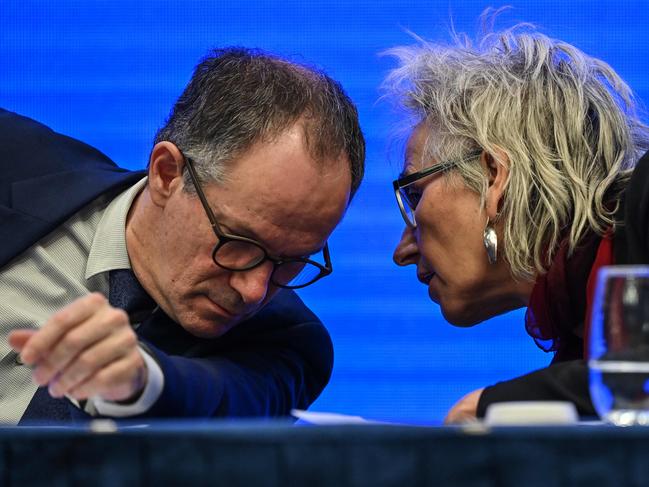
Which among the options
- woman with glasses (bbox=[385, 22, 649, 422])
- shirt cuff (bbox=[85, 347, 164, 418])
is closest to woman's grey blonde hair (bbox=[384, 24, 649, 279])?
woman with glasses (bbox=[385, 22, 649, 422])

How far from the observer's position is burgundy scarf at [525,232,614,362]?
147cm

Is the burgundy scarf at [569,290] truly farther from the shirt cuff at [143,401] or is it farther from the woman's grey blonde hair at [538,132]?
the shirt cuff at [143,401]

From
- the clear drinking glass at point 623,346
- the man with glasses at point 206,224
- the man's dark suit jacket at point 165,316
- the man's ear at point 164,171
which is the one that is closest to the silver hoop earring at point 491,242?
the man with glasses at point 206,224

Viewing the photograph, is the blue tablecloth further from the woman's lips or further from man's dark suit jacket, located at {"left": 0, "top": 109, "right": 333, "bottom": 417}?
the woman's lips

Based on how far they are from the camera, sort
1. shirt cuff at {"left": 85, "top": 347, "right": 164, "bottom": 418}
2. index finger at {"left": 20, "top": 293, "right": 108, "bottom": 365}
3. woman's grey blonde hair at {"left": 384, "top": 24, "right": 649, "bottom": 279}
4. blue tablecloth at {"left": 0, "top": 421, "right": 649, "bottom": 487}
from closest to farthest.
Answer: blue tablecloth at {"left": 0, "top": 421, "right": 649, "bottom": 487} < index finger at {"left": 20, "top": 293, "right": 108, "bottom": 365} < shirt cuff at {"left": 85, "top": 347, "right": 164, "bottom": 418} < woman's grey blonde hair at {"left": 384, "top": 24, "right": 649, "bottom": 279}

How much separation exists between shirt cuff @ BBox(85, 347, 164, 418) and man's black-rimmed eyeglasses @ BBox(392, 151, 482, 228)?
2.43 ft

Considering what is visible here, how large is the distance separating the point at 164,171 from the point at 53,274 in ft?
0.82

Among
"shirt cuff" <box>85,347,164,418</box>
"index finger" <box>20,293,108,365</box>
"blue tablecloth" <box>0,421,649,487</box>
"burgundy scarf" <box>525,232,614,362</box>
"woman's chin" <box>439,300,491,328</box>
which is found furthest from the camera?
"woman's chin" <box>439,300,491,328</box>

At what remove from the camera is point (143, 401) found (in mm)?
1061

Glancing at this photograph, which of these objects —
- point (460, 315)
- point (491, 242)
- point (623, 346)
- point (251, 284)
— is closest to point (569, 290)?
point (491, 242)

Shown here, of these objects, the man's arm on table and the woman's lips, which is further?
the woman's lips

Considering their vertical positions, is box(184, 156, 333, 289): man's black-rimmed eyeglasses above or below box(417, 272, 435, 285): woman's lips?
above

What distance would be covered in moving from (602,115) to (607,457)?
1.16 m

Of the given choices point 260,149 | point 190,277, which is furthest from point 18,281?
point 260,149
